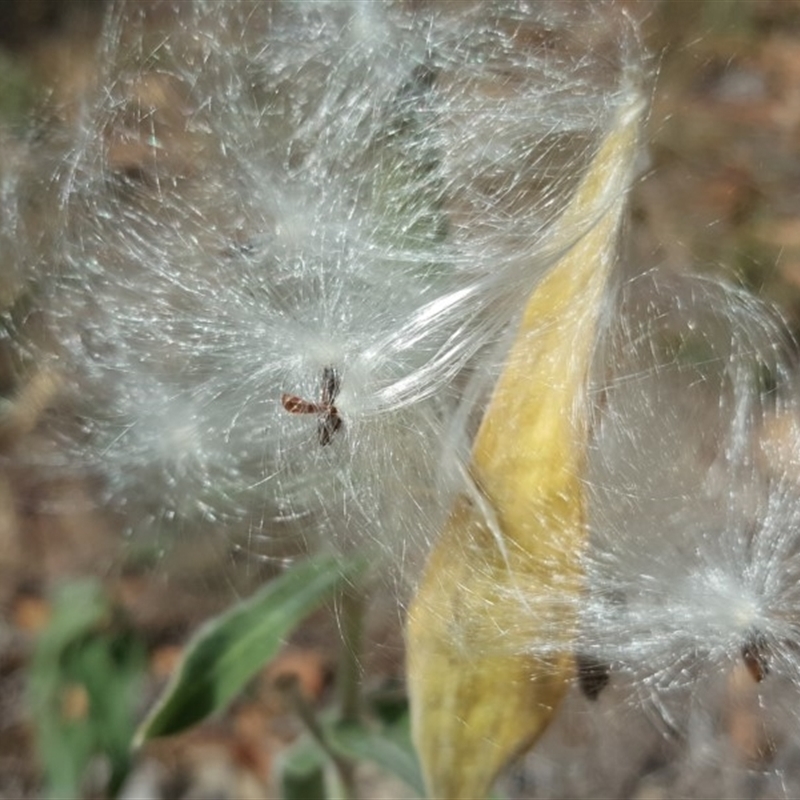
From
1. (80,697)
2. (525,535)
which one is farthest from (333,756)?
(525,535)

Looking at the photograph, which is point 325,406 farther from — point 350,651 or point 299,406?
point 350,651

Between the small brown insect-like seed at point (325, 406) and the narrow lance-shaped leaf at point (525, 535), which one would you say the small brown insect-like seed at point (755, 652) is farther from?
the small brown insect-like seed at point (325, 406)

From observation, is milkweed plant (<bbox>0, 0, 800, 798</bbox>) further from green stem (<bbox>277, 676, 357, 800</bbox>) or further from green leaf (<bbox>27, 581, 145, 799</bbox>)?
green leaf (<bbox>27, 581, 145, 799</bbox>)

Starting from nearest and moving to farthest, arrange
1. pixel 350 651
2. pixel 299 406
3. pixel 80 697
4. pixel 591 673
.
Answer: pixel 299 406, pixel 591 673, pixel 350 651, pixel 80 697

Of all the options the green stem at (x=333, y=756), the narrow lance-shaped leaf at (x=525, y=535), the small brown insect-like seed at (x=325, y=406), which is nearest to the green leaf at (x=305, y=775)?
the green stem at (x=333, y=756)

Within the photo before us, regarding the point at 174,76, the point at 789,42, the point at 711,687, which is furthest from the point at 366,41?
the point at 789,42

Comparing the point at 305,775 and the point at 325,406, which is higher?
the point at 325,406

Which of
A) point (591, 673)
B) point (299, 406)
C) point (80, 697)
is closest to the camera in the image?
point (299, 406)

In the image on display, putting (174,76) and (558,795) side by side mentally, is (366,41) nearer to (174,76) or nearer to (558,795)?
(174,76)
